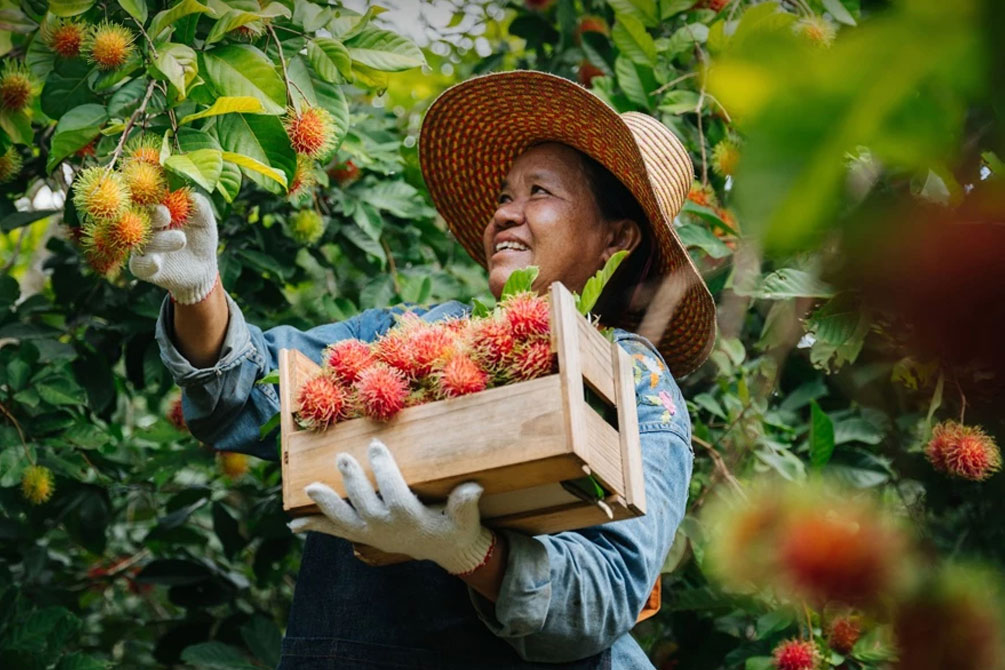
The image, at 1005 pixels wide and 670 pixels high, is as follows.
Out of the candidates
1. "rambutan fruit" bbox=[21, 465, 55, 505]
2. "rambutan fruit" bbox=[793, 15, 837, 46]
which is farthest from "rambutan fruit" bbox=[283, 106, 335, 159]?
"rambutan fruit" bbox=[21, 465, 55, 505]

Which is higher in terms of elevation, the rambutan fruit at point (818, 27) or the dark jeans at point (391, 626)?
the rambutan fruit at point (818, 27)

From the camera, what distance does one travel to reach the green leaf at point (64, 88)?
1.67 metres

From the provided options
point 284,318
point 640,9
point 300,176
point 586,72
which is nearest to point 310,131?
point 300,176

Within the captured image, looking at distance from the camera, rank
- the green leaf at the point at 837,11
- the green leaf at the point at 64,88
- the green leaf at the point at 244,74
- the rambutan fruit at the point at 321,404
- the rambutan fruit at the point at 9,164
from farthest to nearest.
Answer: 1. the green leaf at the point at 837,11
2. the rambutan fruit at the point at 9,164
3. the green leaf at the point at 64,88
4. the green leaf at the point at 244,74
5. the rambutan fruit at the point at 321,404

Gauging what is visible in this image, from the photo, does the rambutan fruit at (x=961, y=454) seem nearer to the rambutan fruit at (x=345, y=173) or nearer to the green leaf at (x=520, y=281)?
the green leaf at (x=520, y=281)

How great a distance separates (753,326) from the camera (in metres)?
2.67

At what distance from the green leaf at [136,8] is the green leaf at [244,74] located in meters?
0.09

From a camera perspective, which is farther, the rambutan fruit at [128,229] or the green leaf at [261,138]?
the green leaf at [261,138]

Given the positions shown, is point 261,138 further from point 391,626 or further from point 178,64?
point 391,626

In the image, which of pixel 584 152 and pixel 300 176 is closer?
pixel 300 176

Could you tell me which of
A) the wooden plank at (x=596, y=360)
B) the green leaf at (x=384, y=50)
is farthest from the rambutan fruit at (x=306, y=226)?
the wooden plank at (x=596, y=360)

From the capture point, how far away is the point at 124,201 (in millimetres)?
1358

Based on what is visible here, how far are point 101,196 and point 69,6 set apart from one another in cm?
38

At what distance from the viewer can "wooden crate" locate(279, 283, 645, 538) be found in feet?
3.61
